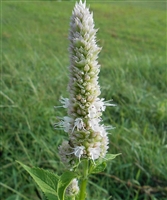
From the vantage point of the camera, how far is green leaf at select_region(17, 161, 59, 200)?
1.46 metres

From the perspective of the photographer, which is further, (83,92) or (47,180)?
(47,180)

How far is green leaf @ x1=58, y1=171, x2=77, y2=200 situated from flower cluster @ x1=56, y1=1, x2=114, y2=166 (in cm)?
6

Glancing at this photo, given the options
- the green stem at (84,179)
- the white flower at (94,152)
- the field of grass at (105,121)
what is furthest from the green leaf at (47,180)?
the field of grass at (105,121)

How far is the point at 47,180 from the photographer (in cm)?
147

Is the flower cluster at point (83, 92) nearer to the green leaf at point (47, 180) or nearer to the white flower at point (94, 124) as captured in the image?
→ the white flower at point (94, 124)

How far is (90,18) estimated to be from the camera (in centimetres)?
127

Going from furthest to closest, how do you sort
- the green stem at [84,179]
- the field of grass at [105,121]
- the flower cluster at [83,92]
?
the field of grass at [105,121]
the green stem at [84,179]
the flower cluster at [83,92]

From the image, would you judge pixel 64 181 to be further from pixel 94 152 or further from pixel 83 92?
pixel 83 92

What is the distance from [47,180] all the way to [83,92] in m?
0.40

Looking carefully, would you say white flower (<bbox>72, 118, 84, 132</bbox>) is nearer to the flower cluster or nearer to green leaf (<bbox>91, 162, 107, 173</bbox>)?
the flower cluster

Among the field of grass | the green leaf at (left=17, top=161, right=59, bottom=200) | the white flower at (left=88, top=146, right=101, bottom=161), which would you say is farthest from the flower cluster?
the field of grass

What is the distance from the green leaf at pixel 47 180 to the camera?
1456 mm

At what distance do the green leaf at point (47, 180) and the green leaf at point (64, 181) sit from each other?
0.12 meters

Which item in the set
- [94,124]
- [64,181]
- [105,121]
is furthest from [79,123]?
[105,121]
